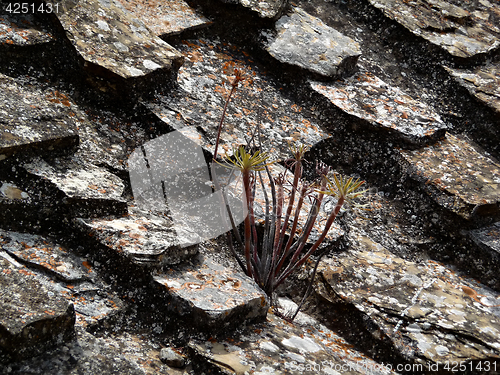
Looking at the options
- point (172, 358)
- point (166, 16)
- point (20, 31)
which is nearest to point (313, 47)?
point (166, 16)

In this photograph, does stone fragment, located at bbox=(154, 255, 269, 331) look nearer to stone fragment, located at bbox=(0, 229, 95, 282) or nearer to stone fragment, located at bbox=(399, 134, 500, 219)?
stone fragment, located at bbox=(0, 229, 95, 282)

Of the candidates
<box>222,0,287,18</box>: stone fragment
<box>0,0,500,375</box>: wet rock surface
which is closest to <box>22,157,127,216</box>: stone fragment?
<box>0,0,500,375</box>: wet rock surface

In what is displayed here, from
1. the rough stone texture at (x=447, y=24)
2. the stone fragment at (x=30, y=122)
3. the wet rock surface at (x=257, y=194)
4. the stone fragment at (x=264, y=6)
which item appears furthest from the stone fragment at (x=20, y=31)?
the rough stone texture at (x=447, y=24)

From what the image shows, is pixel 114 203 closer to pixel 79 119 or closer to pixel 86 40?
pixel 79 119

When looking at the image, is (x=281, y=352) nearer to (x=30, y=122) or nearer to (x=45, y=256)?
(x=45, y=256)

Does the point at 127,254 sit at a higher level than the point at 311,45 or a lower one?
Result: lower

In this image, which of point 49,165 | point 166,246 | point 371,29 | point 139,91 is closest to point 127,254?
point 166,246
